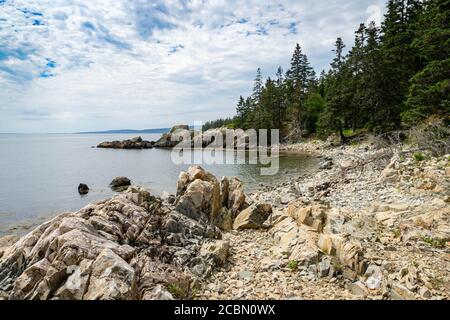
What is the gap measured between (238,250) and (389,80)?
33259 millimetres

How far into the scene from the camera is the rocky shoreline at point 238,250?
574 cm

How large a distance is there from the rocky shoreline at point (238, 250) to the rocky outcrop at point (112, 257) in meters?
0.03

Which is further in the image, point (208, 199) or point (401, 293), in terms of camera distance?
point (208, 199)

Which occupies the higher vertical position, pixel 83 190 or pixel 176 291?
pixel 176 291

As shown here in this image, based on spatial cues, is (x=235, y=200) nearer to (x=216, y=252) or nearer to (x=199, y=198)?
(x=199, y=198)

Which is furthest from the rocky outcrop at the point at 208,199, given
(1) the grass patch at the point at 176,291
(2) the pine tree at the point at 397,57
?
(2) the pine tree at the point at 397,57

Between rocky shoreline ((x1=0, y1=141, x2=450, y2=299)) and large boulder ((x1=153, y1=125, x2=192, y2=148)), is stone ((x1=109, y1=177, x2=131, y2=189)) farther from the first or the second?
large boulder ((x1=153, y1=125, x2=192, y2=148))

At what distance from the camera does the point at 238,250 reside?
29.9 feet

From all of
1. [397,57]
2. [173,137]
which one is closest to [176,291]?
[397,57]

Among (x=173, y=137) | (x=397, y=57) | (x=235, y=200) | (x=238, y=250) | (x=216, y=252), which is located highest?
(x=397, y=57)

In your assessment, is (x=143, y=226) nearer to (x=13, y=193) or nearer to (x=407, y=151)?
(x=407, y=151)

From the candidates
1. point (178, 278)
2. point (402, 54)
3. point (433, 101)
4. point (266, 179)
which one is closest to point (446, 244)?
point (178, 278)

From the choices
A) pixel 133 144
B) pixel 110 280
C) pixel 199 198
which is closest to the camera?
pixel 110 280

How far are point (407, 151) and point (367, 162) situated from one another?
242 cm
